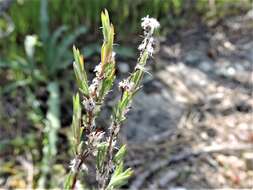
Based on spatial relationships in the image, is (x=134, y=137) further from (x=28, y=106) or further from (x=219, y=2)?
(x=219, y=2)

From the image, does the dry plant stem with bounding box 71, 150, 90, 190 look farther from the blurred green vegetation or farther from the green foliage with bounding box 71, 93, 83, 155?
the blurred green vegetation

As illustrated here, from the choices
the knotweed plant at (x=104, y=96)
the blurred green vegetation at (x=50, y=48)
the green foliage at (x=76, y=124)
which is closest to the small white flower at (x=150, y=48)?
the knotweed plant at (x=104, y=96)

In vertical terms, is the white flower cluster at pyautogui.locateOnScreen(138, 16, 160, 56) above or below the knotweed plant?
above

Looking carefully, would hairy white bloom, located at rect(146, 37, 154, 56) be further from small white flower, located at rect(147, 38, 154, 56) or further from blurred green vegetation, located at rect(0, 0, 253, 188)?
blurred green vegetation, located at rect(0, 0, 253, 188)

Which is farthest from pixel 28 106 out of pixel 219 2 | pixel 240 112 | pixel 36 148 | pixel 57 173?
pixel 219 2

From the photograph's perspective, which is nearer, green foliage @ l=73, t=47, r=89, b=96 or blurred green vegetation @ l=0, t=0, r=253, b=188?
green foliage @ l=73, t=47, r=89, b=96

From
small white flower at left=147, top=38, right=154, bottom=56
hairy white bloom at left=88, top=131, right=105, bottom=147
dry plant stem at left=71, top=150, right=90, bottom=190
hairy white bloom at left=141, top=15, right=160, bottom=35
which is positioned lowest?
dry plant stem at left=71, top=150, right=90, bottom=190

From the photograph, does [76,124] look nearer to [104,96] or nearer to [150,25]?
[104,96]

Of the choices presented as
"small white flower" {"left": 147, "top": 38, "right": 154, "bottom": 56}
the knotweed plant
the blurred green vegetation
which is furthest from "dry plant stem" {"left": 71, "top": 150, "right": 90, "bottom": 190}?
the blurred green vegetation

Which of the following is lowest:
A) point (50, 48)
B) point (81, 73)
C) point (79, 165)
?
point (79, 165)

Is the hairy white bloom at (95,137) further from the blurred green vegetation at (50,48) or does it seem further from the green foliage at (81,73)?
the blurred green vegetation at (50,48)

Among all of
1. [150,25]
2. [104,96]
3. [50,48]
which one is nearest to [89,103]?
[104,96]
